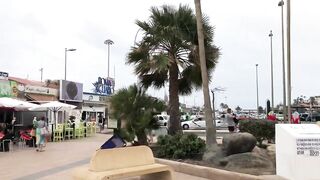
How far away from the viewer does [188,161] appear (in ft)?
39.4

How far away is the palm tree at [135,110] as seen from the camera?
49.2ft

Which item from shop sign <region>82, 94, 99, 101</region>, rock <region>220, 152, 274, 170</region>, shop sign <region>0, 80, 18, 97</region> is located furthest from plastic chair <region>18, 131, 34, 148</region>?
shop sign <region>82, 94, 99, 101</region>

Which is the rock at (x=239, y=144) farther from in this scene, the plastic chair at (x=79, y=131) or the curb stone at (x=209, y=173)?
the plastic chair at (x=79, y=131)

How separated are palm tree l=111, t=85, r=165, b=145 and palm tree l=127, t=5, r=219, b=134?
3.76ft

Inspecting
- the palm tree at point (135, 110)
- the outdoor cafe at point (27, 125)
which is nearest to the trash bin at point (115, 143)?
the palm tree at point (135, 110)

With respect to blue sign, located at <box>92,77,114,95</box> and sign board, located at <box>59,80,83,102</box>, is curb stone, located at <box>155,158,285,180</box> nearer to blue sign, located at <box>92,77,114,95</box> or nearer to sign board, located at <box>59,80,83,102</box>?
sign board, located at <box>59,80,83,102</box>

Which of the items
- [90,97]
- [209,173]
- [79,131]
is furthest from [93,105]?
[209,173]

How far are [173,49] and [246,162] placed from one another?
7.01 metres

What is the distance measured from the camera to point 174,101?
16953 mm

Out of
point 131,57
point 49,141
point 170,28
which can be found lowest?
point 49,141

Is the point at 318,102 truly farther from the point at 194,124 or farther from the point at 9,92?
the point at 9,92

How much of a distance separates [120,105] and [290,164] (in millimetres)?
8393

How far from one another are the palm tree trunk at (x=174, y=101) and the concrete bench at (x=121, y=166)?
23.2ft

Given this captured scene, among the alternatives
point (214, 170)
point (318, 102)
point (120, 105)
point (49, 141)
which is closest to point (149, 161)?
point (214, 170)
